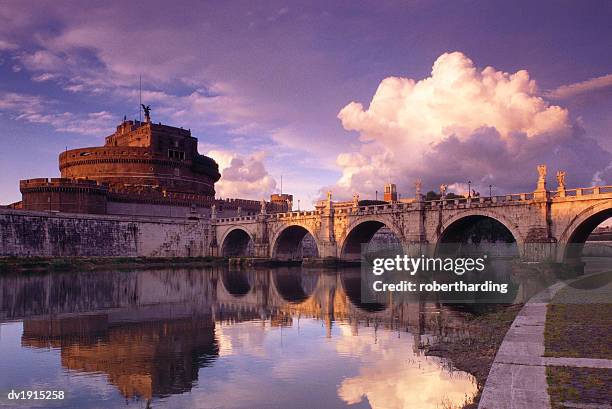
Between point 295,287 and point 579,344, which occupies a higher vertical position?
point 579,344

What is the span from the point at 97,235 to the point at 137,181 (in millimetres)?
18247

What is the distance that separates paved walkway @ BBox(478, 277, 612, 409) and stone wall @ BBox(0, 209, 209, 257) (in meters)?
49.7

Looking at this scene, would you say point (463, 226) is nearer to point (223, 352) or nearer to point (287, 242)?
point (287, 242)

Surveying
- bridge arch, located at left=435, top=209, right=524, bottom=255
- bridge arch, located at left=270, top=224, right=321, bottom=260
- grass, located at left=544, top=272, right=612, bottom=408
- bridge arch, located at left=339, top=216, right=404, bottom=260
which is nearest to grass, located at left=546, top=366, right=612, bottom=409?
grass, located at left=544, top=272, right=612, bottom=408

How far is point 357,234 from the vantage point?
186 ft

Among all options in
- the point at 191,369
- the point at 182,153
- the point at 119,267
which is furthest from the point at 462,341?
the point at 182,153

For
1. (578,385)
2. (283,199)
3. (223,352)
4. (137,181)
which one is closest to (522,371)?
(578,385)

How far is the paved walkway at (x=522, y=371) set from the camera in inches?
291

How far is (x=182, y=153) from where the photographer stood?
81.8 metres

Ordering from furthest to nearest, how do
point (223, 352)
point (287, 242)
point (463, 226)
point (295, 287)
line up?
1. point (287, 242)
2. point (463, 226)
3. point (295, 287)
4. point (223, 352)

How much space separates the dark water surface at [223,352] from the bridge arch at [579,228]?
16270mm

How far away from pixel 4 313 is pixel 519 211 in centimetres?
3405

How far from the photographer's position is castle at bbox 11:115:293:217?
60.9 metres

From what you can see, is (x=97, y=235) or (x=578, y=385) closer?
(x=578, y=385)
